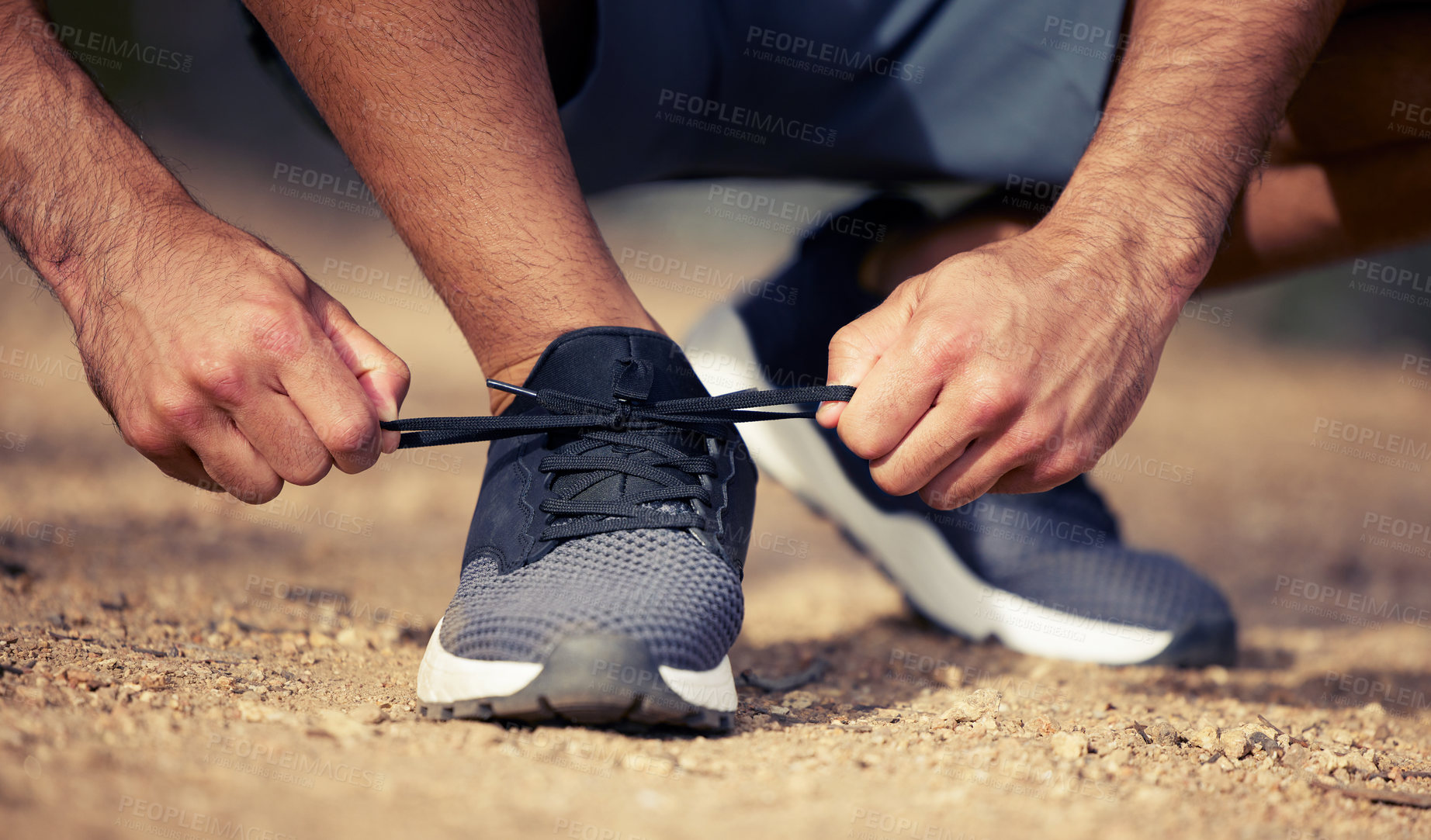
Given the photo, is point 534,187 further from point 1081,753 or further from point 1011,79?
point 1011,79

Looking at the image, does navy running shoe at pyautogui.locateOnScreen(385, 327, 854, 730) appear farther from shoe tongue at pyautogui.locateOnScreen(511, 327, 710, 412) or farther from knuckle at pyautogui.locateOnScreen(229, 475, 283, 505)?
knuckle at pyautogui.locateOnScreen(229, 475, 283, 505)

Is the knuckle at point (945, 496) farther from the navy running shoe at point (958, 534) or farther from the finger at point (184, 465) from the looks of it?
the finger at point (184, 465)

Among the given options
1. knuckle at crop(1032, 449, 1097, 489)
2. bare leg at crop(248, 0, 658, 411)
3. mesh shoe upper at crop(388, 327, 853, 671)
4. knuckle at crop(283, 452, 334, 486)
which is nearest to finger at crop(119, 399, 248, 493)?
knuckle at crop(283, 452, 334, 486)

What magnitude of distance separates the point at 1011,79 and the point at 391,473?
2.27 m

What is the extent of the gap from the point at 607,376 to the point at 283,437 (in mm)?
364

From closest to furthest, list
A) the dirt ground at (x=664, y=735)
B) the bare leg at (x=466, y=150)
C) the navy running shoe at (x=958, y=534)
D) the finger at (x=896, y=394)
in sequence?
the dirt ground at (x=664, y=735) → the finger at (x=896, y=394) → the bare leg at (x=466, y=150) → the navy running shoe at (x=958, y=534)

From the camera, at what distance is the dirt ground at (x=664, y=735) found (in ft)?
2.72

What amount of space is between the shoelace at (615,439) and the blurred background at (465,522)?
0.31m

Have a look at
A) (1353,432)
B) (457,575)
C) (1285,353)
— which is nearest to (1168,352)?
(1285,353)

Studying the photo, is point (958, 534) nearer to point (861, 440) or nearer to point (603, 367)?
point (861, 440)

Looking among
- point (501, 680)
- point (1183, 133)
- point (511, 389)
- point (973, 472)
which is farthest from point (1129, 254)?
point (501, 680)

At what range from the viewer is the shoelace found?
113 cm

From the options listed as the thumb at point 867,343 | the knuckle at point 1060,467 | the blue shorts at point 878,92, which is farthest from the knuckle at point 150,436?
the knuckle at point 1060,467

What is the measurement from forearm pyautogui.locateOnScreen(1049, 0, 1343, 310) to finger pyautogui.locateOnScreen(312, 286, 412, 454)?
31.7 inches
